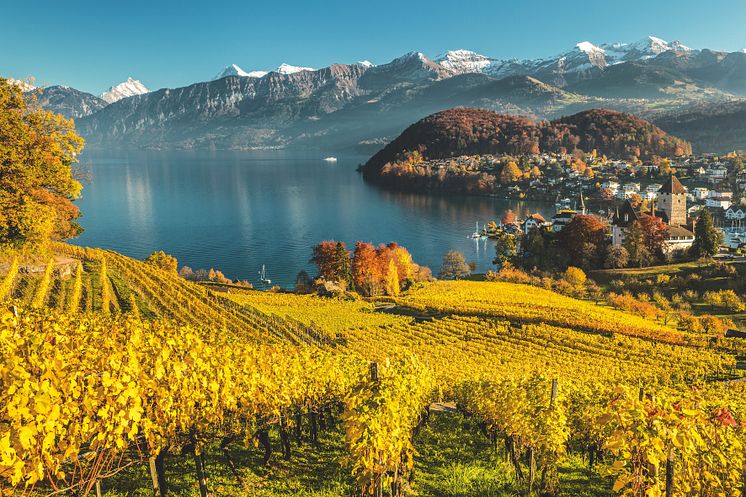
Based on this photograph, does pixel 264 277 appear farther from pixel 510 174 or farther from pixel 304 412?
pixel 510 174

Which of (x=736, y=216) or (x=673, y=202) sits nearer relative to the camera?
(x=673, y=202)

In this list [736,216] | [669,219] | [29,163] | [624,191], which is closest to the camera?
[29,163]

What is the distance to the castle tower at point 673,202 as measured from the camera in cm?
7219

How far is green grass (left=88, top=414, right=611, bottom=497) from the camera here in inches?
424

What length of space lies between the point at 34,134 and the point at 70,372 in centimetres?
2322

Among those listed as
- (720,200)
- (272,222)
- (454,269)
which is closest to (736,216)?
(720,200)

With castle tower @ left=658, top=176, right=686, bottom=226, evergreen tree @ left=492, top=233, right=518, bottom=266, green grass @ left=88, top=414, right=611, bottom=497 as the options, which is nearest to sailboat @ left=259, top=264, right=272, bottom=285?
evergreen tree @ left=492, top=233, right=518, bottom=266

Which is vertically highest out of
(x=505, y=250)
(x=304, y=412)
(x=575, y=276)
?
(x=304, y=412)

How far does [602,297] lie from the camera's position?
5288 centimetres

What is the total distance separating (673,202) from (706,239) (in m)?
13.5

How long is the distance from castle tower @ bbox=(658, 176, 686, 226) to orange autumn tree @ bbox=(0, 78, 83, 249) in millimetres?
75519

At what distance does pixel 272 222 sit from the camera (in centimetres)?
10906

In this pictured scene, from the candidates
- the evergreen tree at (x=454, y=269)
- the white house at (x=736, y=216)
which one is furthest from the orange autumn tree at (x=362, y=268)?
the white house at (x=736, y=216)

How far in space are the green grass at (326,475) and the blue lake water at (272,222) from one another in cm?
5276
